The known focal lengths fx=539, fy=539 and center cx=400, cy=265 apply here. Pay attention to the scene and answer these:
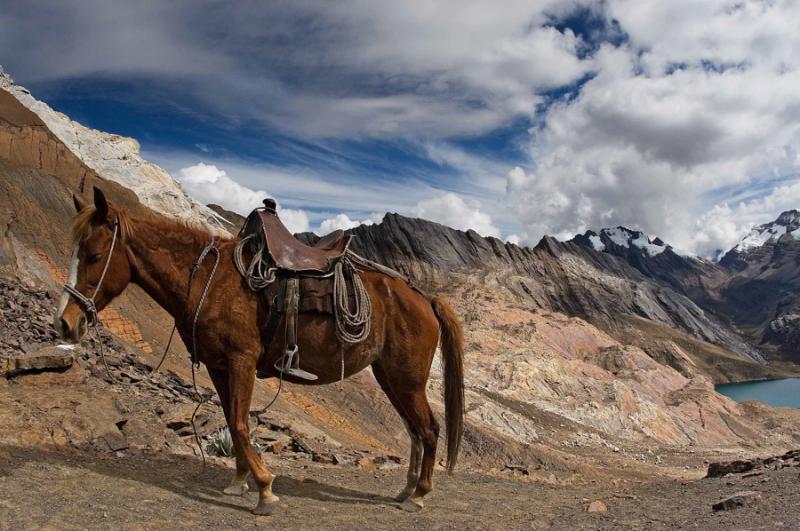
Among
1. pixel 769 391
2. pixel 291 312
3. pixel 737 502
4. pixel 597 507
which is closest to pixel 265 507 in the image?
pixel 291 312

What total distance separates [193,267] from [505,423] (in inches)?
846

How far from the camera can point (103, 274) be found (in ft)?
16.1

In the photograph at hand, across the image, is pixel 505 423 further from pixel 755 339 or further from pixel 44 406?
pixel 755 339

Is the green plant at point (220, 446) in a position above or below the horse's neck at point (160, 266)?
below

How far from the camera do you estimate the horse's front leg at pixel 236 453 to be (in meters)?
5.33

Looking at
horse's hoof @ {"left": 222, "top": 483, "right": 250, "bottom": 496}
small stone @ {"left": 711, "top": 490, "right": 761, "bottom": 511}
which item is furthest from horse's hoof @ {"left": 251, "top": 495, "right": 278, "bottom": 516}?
small stone @ {"left": 711, "top": 490, "right": 761, "bottom": 511}

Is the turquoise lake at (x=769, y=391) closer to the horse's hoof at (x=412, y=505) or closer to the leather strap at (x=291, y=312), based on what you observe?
the horse's hoof at (x=412, y=505)

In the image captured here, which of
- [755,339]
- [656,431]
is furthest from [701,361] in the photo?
[656,431]

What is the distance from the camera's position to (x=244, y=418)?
5188mm

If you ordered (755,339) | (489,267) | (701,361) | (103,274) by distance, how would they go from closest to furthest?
1. (103,274)
2. (489,267)
3. (701,361)
4. (755,339)

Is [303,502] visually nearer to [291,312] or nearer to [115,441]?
[291,312]

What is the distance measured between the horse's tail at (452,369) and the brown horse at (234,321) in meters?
0.30

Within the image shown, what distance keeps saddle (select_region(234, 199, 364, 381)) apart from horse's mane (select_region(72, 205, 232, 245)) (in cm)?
41

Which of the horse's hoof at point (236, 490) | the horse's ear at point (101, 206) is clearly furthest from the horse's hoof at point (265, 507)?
the horse's ear at point (101, 206)
